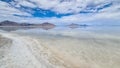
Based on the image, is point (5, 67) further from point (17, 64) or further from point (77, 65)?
point (77, 65)

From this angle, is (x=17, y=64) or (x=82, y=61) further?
(x=82, y=61)

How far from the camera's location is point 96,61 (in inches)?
423

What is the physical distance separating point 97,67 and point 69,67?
207 centimetres

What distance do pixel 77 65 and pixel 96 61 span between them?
1908 millimetres

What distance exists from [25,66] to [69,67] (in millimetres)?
3117

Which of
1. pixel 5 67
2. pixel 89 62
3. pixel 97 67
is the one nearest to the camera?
pixel 5 67

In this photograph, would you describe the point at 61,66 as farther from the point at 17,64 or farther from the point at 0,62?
the point at 0,62

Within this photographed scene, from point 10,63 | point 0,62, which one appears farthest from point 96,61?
point 0,62

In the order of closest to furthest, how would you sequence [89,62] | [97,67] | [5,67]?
[5,67], [97,67], [89,62]

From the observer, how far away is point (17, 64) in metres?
9.52

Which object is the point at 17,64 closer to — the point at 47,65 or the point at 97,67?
the point at 47,65

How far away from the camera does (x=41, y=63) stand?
9.66 m

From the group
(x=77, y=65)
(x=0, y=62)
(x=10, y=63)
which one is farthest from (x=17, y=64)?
(x=77, y=65)

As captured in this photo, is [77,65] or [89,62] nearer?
[77,65]
